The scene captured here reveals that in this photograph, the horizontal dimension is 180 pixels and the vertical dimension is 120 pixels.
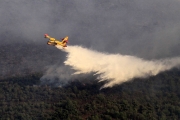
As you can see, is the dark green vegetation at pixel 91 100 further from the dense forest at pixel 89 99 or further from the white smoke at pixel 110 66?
the white smoke at pixel 110 66

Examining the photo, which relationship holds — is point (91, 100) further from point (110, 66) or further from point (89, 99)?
point (110, 66)

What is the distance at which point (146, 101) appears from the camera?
99250mm

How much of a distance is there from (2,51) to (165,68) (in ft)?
214

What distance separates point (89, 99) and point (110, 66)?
43.4 ft

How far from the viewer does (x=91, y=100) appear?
99812mm

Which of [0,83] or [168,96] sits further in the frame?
[0,83]

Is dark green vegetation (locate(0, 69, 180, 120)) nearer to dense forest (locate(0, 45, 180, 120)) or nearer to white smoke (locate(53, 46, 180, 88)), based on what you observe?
dense forest (locate(0, 45, 180, 120))

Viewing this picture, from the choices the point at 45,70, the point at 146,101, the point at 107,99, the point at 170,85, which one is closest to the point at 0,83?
the point at 45,70

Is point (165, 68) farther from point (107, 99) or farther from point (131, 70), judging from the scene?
point (107, 99)

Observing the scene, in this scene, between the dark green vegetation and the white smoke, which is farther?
the white smoke

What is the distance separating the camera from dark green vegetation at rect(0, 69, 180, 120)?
3639 inches

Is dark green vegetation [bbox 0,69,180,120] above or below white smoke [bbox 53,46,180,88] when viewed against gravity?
below

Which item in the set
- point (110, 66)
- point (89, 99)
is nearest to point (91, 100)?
point (89, 99)

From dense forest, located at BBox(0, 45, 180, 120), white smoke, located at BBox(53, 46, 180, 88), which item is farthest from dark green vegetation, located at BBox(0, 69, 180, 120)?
white smoke, located at BBox(53, 46, 180, 88)
